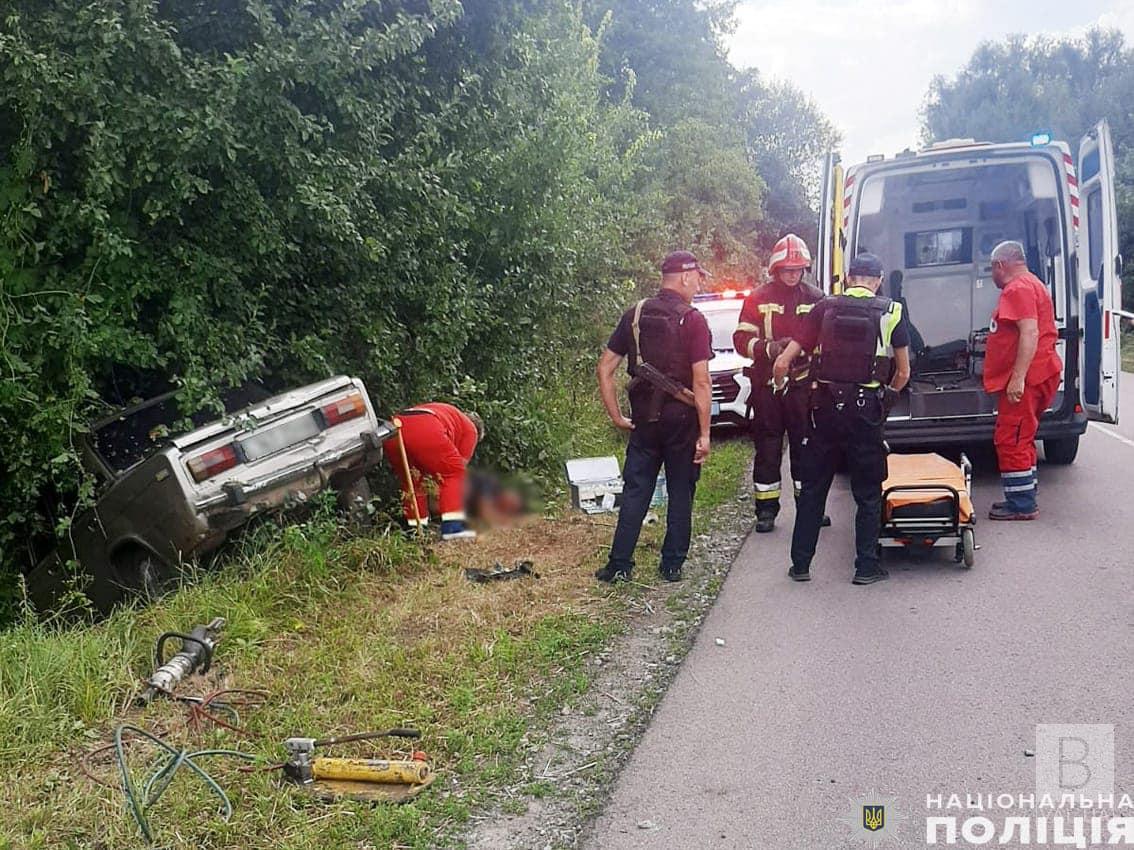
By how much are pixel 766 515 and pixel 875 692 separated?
3128 mm

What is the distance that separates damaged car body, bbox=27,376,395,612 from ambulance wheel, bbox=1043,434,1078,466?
5.79 m

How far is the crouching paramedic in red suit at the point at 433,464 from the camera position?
686cm

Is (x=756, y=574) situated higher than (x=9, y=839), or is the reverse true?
(x=9, y=839)

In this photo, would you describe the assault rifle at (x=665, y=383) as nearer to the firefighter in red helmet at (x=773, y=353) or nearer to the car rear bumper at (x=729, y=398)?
the firefighter in red helmet at (x=773, y=353)

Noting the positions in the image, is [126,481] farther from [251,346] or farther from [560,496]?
[560,496]

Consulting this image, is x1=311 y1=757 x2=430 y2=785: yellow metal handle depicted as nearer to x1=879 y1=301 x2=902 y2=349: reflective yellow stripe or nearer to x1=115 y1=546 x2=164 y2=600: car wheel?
x1=115 y1=546 x2=164 y2=600: car wheel

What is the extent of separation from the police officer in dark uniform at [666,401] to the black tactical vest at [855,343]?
716 mm

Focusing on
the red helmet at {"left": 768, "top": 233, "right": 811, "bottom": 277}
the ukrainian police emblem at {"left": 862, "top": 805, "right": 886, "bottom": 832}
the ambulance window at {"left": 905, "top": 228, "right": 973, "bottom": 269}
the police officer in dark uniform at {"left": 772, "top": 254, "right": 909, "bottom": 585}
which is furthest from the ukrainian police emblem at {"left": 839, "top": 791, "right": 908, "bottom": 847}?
the ambulance window at {"left": 905, "top": 228, "right": 973, "bottom": 269}

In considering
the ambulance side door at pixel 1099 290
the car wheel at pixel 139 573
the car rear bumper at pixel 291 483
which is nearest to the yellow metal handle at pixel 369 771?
the car rear bumper at pixel 291 483

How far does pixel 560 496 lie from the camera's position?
858cm

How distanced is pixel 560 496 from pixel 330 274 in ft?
8.38

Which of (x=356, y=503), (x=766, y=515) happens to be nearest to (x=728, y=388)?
(x=766, y=515)

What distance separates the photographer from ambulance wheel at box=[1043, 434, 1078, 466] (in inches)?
350

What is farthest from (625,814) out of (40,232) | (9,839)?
(40,232)
